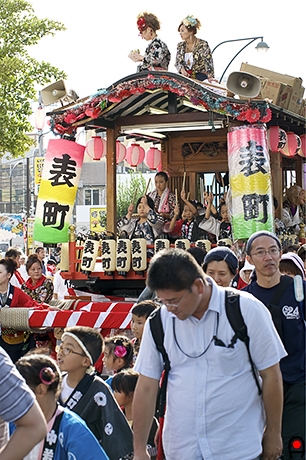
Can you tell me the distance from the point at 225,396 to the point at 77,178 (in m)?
8.83

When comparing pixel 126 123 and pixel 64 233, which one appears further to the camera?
pixel 126 123

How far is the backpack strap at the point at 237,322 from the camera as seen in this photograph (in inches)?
148

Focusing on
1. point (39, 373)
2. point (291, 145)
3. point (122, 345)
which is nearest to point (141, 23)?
point (291, 145)

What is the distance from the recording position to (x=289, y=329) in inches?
195

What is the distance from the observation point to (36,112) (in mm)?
18125

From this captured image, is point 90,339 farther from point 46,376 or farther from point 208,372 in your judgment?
point 208,372

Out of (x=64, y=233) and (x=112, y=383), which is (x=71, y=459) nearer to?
(x=112, y=383)

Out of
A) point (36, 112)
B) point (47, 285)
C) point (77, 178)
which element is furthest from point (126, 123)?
point (36, 112)

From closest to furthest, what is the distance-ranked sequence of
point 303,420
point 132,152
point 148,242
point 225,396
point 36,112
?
point 225,396 < point 303,420 < point 148,242 < point 132,152 < point 36,112

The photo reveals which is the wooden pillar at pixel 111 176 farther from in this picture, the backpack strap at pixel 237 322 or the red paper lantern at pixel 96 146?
the backpack strap at pixel 237 322

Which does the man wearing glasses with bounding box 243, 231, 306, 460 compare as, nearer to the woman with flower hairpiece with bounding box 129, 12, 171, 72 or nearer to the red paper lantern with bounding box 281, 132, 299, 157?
the woman with flower hairpiece with bounding box 129, 12, 171, 72

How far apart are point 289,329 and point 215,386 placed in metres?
1.37

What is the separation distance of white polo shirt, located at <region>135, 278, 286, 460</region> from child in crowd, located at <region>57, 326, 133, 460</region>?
0.81 m

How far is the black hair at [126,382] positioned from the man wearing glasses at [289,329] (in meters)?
1.03
